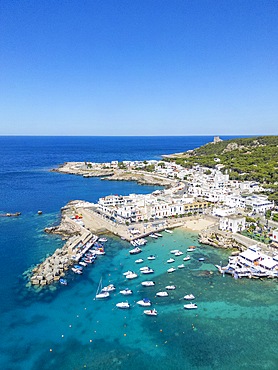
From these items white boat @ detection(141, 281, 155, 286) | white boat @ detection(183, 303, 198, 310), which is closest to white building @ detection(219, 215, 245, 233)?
white boat @ detection(141, 281, 155, 286)

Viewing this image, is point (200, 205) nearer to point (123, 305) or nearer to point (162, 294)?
point (162, 294)

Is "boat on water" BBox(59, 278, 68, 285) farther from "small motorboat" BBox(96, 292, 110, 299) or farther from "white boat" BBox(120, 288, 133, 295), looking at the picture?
"white boat" BBox(120, 288, 133, 295)

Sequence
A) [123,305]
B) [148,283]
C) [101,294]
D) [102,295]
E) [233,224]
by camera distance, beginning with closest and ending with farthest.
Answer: [123,305] → [102,295] → [101,294] → [148,283] → [233,224]

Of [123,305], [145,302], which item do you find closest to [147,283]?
[145,302]

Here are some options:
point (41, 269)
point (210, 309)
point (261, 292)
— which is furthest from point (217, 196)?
point (41, 269)

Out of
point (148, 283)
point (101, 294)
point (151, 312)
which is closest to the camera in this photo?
point (151, 312)

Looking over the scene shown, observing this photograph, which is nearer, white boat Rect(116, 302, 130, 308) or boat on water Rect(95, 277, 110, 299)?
white boat Rect(116, 302, 130, 308)

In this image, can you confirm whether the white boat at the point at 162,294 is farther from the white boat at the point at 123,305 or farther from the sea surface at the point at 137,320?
the white boat at the point at 123,305

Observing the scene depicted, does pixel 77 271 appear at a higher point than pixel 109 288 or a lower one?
higher

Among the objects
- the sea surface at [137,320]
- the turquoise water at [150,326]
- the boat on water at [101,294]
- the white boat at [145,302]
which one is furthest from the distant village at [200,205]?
the white boat at [145,302]
